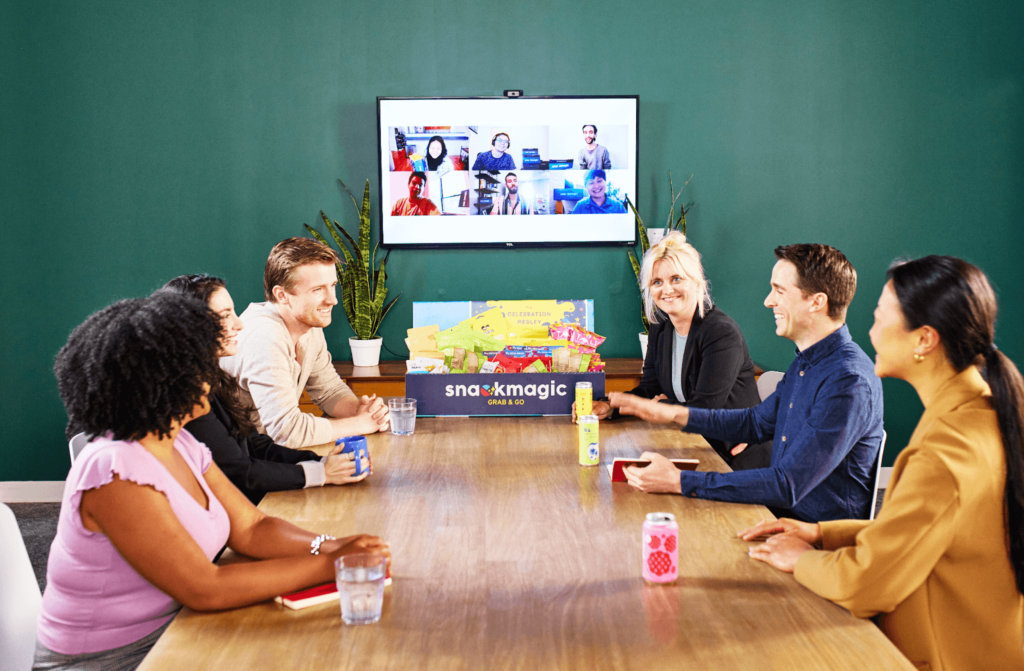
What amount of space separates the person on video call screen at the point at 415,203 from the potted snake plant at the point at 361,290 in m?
0.18

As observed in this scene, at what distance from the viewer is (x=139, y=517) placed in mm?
1292

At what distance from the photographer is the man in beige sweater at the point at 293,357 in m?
2.39

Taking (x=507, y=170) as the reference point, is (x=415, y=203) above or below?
below

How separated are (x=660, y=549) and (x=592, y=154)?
3.09 meters

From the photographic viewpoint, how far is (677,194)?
418 cm

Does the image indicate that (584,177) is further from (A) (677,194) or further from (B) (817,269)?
(B) (817,269)

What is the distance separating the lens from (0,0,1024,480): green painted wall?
406 centimetres

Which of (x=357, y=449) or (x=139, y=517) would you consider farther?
(x=357, y=449)

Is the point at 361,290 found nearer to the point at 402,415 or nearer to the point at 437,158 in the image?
the point at 437,158

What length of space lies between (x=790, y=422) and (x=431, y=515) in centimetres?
98

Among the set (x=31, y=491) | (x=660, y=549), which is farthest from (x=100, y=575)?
(x=31, y=491)

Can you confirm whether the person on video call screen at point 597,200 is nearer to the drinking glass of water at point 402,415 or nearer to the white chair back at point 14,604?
the drinking glass of water at point 402,415

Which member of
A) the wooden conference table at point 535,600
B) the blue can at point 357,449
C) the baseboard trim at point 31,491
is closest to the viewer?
the wooden conference table at point 535,600

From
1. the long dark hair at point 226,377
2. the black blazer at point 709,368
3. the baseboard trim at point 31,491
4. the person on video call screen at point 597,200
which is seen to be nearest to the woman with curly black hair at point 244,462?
the long dark hair at point 226,377
